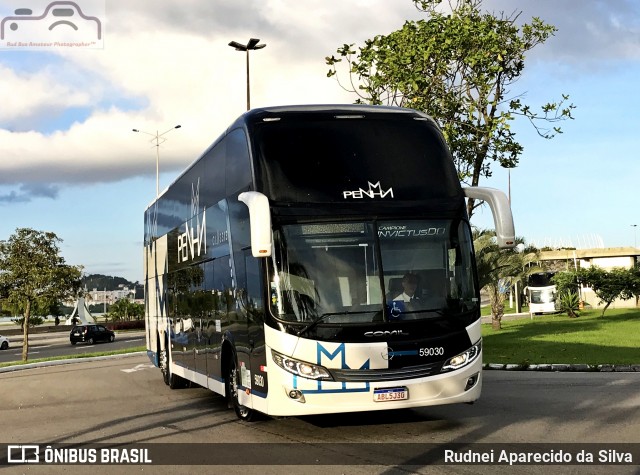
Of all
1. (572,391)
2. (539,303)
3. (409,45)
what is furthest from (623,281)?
(572,391)

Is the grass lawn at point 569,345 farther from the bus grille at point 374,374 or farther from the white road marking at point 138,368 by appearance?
the bus grille at point 374,374

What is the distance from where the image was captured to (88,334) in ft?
188

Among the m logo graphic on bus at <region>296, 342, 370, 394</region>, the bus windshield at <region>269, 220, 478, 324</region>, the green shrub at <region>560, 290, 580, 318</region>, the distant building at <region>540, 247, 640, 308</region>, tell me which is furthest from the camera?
the distant building at <region>540, 247, 640, 308</region>

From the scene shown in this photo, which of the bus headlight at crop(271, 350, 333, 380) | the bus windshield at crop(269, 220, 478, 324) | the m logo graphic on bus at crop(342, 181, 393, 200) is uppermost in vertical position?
the m logo graphic on bus at crop(342, 181, 393, 200)

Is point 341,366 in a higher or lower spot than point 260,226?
lower

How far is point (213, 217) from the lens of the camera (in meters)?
13.5

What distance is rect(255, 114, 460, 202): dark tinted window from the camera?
35.4 ft

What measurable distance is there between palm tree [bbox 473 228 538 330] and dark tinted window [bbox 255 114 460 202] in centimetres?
1600

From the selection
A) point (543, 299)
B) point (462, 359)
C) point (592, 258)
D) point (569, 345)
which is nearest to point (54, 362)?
point (569, 345)

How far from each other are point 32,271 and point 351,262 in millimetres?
30437

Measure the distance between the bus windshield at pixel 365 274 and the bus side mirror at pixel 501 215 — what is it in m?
0.70

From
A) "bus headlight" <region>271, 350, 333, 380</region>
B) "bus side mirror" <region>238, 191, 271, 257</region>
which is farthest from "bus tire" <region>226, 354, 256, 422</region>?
"bus side mirror" <region>238, 191, 271, 257</region>

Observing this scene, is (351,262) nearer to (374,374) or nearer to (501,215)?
(374,374)

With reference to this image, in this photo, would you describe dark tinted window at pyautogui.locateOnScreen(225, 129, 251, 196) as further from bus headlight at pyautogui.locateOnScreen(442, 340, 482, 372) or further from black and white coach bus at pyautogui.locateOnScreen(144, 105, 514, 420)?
bus headlight at pyautogui.locateOnScreen(442, 340, 482, 372)
